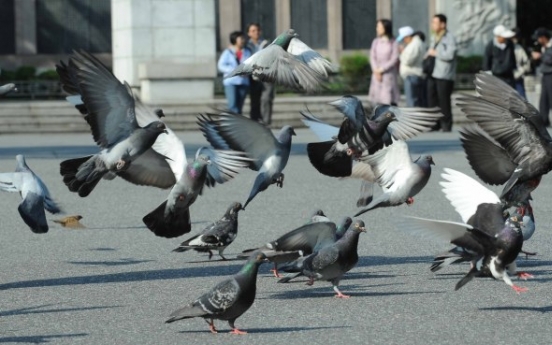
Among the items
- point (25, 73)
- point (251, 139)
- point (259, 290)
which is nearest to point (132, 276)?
point (259, 290)

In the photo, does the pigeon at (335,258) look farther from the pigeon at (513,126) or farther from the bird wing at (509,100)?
the bird wing at (509,100)

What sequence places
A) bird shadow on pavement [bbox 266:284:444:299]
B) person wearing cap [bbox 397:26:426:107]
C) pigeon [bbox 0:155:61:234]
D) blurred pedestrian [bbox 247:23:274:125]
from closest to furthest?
bird shadow on pavement [bbox 266:284:444:299]
pigeon [bbox 0:155:61:234]
blurred pedestrian [bbox 247:23:274:125]
person wearing cap [bbox 397:26:426:107]

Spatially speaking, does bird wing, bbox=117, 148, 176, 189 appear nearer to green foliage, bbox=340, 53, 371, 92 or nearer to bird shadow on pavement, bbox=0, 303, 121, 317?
bird shadow on pavement, bbox=0, 303, 121, 317

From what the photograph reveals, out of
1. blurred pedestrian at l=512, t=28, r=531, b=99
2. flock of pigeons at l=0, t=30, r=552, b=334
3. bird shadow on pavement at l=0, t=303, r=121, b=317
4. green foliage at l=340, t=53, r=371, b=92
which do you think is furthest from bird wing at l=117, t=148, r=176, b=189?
green foliage at l=340, t=53, r=371, b=92

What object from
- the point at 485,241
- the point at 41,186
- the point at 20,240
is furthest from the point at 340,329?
the point at 20,240

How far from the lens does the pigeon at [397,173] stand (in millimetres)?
9609

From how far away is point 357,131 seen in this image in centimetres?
950

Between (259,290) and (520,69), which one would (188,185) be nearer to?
(259,290)

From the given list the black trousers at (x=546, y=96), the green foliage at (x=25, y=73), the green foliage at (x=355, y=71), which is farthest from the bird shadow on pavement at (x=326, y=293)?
the green foliage at (x=25, y=73)

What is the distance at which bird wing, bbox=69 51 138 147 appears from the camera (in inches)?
353

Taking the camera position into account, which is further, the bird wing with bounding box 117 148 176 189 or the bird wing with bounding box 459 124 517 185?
the bird wing with bounding box 459 124 517 185

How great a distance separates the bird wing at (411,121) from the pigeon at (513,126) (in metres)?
0.43

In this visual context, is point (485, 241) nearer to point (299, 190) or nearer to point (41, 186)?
point (41, 186)

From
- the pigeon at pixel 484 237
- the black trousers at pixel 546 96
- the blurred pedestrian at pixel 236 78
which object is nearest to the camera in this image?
the pigeon at pixel 484 237
